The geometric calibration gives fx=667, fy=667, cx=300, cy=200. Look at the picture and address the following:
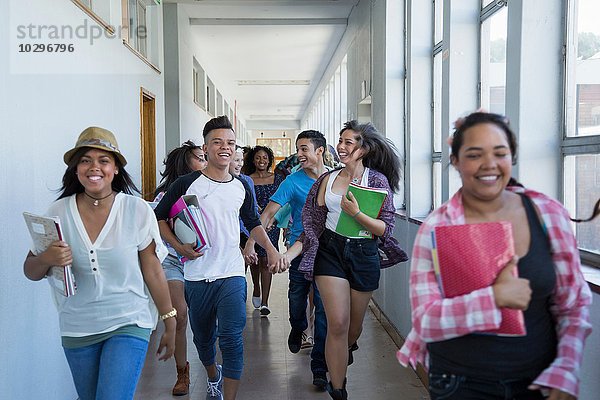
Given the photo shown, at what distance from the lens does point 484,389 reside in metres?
1.83

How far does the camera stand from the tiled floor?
14.1ft

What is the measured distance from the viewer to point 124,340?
261 centimetres

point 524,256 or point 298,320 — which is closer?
point 524,256

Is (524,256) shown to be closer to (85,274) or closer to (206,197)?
(85,274)

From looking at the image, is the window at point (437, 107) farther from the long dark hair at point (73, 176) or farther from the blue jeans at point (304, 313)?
the long dark hair at point (73, 176)

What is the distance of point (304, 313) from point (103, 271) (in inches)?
92.0

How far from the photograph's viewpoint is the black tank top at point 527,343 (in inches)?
71.1

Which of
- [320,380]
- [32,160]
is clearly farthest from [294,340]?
[32,160]

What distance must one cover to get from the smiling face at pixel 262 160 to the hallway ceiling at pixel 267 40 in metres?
2.82

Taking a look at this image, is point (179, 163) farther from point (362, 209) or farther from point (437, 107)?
point (437, 107)

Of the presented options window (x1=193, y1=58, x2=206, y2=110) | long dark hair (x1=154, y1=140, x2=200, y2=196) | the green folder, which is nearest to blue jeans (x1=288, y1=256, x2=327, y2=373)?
the green folder

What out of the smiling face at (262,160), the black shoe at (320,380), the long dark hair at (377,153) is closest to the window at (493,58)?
the long dark hair at (377,153)

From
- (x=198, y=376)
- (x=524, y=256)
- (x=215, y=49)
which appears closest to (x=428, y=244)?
(x=524, y=256)

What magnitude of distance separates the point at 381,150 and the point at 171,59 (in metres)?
6.13
